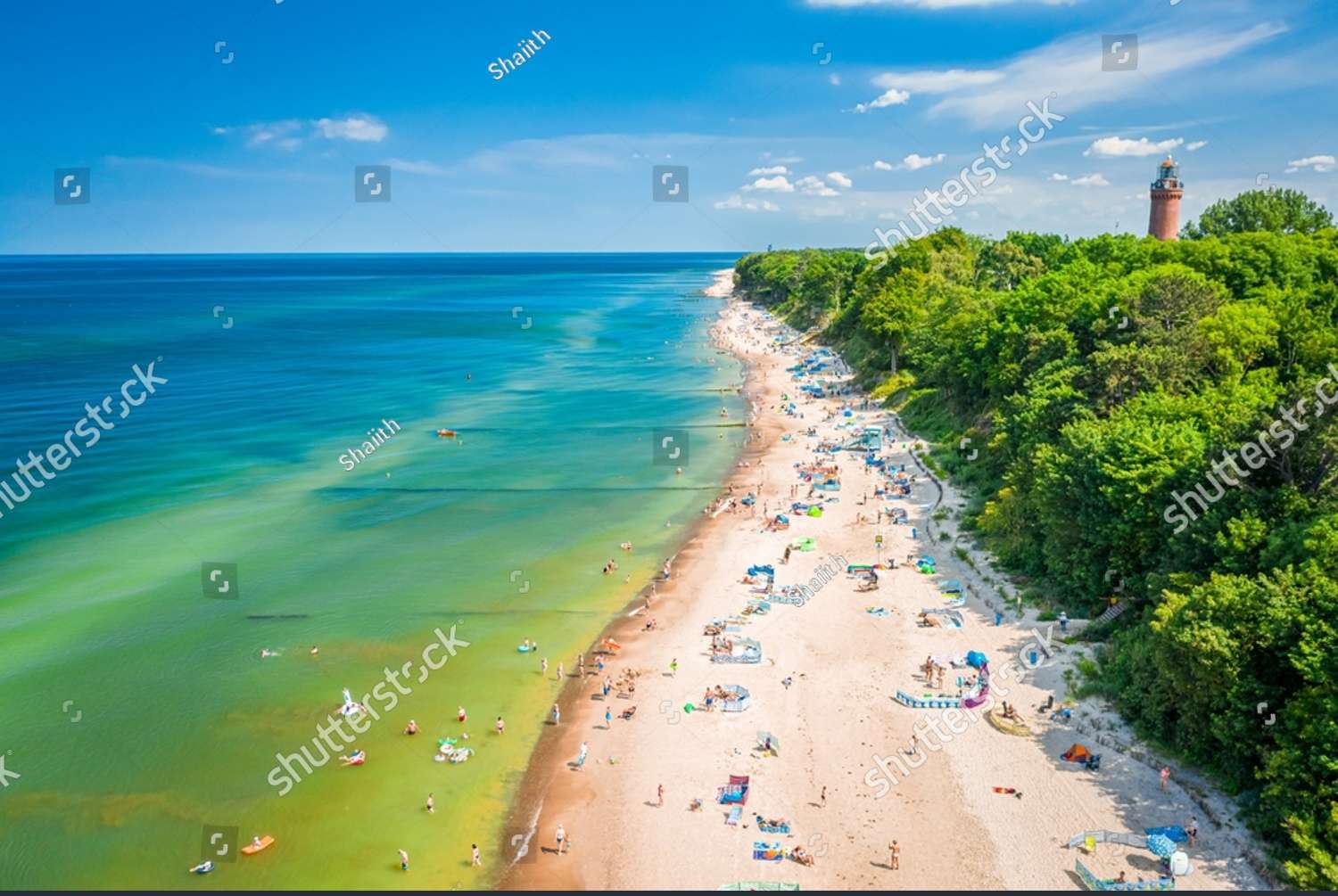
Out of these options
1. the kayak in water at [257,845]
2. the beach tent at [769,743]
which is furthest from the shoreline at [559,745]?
the kayak in water at [257,845]

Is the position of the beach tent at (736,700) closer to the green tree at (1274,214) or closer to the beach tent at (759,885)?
the beach tent at (759,885)

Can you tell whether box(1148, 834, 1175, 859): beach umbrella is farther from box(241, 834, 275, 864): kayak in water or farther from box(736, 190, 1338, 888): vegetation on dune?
box(241, 834, 275, 864): kayak in water

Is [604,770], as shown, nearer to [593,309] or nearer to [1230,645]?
[1230,645]

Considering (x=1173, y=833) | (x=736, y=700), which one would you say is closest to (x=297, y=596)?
(x=736, y=700)

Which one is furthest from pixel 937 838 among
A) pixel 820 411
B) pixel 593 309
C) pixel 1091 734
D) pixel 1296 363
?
pixel 593 309

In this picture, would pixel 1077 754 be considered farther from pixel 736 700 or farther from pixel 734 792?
pixel 736 700

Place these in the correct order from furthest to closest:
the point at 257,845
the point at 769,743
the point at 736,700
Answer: the point at 736,700 < the point at 769,743 < the point at 257,845
